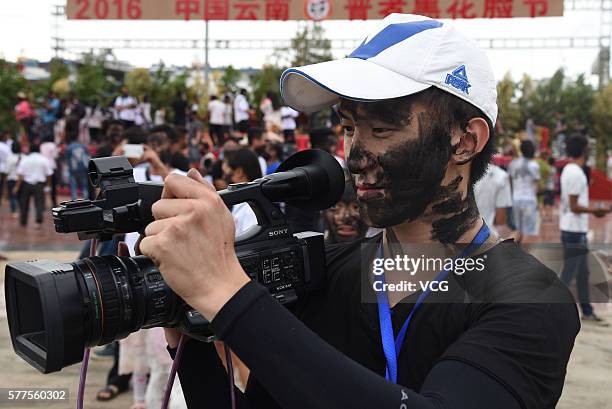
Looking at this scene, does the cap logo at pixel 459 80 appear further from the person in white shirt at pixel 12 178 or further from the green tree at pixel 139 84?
the green tree at pixel 139 84

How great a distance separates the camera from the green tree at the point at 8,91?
17.2 m

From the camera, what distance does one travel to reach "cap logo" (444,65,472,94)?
3.91 feet

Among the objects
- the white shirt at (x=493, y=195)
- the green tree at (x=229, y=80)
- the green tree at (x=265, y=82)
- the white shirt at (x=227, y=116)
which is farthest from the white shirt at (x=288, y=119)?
the white shirt at (x=493, y=195)

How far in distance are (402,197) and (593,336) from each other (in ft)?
16.7

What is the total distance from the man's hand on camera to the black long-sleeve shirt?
31mm

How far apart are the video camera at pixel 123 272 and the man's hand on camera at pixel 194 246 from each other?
0.16 m

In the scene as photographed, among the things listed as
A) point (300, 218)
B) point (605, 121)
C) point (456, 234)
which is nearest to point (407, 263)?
point (456, 234)

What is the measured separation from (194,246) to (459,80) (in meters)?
0.54

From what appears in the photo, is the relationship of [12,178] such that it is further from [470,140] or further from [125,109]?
[470,140]

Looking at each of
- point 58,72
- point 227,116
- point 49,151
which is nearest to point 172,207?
point 49,151

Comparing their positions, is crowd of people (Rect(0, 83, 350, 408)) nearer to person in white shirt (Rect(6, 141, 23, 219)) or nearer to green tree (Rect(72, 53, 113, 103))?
person in white shirt (Rect(6, 141, 23, 219))

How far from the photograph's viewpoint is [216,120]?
18.7m

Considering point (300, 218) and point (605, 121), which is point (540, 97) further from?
point (300, 218)

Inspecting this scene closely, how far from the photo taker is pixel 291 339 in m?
0.95
